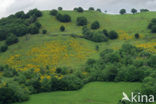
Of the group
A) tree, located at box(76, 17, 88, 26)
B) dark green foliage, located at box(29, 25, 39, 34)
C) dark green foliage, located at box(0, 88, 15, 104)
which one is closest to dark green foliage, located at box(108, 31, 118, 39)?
tree, located at box(76, 17, 88, 26)

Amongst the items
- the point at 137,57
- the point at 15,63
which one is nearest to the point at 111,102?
the point at 137,57

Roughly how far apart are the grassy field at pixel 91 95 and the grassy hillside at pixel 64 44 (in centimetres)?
1621

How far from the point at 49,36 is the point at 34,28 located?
7.79m

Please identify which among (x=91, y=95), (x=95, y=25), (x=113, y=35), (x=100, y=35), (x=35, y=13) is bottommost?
(x=91, y=95)

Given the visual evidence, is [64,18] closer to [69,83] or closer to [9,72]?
[9,72]

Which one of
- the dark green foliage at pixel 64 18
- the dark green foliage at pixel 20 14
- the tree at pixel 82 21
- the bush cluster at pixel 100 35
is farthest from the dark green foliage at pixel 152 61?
the dark green foliage at pixel 20 14

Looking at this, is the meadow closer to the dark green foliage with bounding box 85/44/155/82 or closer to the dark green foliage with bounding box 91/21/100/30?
the dark green foliage with bounding box 85/44/155/82

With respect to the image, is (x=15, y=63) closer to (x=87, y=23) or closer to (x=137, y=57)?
(x=137, y=57)

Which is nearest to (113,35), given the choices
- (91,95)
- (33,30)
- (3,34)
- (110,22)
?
(110,22)

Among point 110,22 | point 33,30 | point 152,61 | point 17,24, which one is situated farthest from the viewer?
point 110,22

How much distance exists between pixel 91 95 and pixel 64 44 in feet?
121

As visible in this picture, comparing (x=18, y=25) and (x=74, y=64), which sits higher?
(x=18, y=25)

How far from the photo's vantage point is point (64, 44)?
3214 inches

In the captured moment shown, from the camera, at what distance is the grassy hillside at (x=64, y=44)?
71381mm
